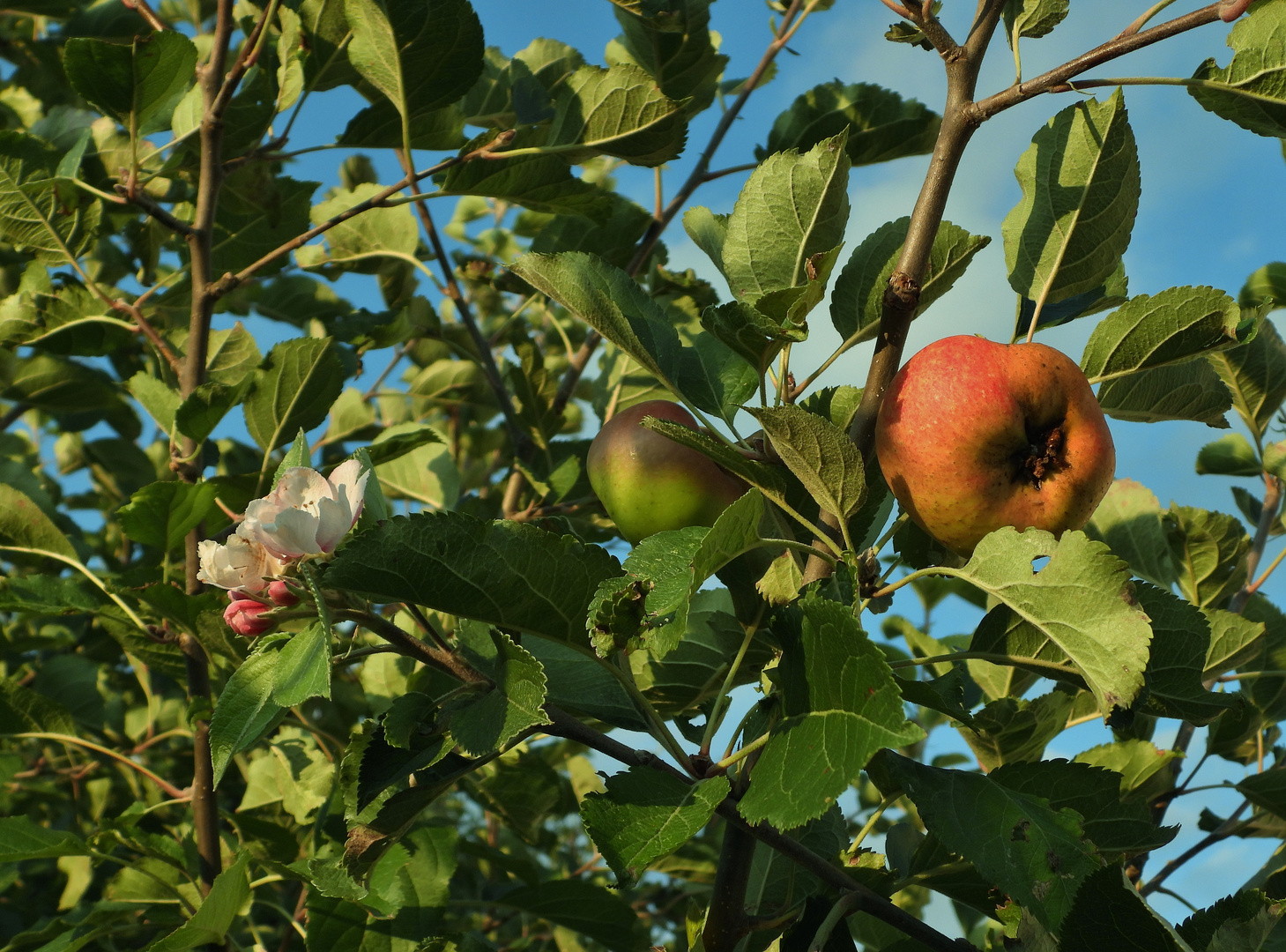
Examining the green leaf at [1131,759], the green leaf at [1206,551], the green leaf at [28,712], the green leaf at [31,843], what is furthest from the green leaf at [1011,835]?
the green leaf at [28,712]

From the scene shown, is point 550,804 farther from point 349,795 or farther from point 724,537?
point 724,537

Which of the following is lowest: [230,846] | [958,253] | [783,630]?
[230,846]

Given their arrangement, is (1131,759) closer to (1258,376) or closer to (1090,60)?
(1258,376)

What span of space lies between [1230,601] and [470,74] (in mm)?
1964

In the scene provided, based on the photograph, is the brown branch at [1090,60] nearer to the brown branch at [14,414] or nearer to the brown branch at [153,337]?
the brown branch at [153,337]

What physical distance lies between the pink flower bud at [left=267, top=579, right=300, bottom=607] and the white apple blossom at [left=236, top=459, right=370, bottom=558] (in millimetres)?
29

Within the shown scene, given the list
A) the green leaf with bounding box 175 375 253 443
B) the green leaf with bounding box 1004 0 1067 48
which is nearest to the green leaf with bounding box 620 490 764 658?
the green leaf with bounding box 1004 0 1067 48

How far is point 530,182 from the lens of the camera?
6.46ft

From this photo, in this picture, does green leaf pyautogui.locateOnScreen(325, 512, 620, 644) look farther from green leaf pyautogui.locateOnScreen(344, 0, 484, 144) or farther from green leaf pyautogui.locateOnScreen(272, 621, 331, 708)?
green leaf pyautogui.locateOnScreen(344, 0, 484, 144)

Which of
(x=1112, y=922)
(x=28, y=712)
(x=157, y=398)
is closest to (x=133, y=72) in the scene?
(x=157, y=398)

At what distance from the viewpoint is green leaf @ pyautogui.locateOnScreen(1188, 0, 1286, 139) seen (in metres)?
1.14

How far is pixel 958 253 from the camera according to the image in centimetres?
124

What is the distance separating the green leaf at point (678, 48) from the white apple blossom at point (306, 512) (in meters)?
1.30

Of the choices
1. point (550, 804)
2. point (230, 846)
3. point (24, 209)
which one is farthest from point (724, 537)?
point (24, 209)
